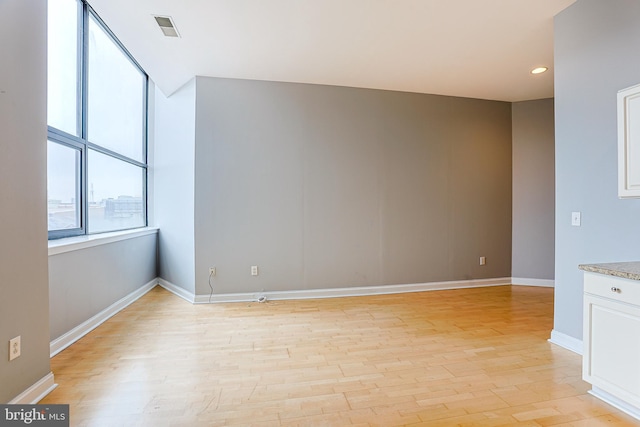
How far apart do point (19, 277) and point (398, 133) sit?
4.06 metres

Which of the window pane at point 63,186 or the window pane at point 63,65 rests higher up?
the window pane at point 63,65

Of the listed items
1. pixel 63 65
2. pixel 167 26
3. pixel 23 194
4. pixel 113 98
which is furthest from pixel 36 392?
pixel 113 98

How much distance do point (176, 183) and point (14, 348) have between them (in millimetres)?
2699

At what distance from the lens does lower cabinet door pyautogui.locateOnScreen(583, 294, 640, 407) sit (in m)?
1.64

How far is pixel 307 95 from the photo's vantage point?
3977 mm

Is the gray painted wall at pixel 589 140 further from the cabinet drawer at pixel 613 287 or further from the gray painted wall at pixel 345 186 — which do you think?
the gray painted wall at pixel 345 186

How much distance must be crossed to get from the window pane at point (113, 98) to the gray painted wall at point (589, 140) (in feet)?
14.8

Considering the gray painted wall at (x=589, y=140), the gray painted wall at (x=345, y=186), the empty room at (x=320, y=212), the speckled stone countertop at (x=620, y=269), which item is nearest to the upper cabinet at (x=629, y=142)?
the empty room at (x=320, y=212)

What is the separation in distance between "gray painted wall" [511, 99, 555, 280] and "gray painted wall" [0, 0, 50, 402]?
5.45 m

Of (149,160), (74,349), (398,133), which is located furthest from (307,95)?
(74,349)

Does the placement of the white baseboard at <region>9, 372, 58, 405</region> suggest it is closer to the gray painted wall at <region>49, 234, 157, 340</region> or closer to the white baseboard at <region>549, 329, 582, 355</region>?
the gray painted wall at <region>49, 234, 157, 340</region>

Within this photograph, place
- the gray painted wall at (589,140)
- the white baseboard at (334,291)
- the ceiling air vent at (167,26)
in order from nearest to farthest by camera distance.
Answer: the gray painted wall at (589,140), the ceiling air vent at (167,26), the white baseboard at (334,291)

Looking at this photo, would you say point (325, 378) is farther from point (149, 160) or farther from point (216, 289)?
point (149, 160)

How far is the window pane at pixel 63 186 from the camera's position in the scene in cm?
267
